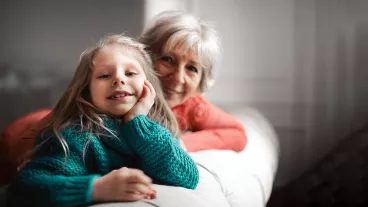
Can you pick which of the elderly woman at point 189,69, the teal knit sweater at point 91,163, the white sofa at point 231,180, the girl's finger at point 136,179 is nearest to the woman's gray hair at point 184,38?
the elderly woman at point 189,69

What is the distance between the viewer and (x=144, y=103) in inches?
34.7

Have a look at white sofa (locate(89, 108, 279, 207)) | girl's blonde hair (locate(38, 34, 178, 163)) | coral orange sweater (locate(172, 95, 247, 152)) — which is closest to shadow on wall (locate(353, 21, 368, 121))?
white sofa (locate(89, 108, 279, 207))

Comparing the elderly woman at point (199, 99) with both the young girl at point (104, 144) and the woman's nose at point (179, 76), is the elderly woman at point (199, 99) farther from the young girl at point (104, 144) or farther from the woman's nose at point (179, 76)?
the young girl at point (104, 144)

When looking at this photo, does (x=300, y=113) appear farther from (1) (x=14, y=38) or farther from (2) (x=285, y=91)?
(1) (x=14, y=38)

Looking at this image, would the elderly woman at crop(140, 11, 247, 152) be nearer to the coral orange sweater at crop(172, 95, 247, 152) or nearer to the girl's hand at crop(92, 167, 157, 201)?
the coral orange sweater at crop(172, 95, 247, 152)

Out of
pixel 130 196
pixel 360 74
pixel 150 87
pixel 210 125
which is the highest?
pixel 150 87

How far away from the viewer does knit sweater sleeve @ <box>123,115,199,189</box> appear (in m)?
0.83

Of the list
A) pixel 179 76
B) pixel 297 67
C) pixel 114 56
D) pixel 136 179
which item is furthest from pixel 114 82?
pixel 297 67

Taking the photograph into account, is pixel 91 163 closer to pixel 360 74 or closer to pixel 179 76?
pixel 179 76

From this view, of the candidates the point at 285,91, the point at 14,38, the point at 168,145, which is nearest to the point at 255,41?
the point at 285,91

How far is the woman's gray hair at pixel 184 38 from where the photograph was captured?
4.02 ft

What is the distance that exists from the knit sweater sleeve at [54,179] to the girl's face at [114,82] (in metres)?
0.09

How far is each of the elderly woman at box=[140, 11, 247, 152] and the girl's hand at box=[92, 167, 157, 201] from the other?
42cm

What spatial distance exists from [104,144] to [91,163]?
0.04 meters
